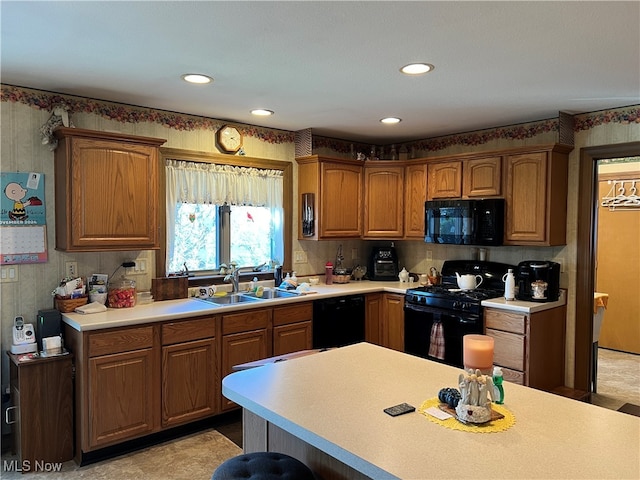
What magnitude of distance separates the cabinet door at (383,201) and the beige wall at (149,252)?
1.38 ft

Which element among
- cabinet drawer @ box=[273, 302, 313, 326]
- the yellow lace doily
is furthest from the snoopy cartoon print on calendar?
the yellow lace doily

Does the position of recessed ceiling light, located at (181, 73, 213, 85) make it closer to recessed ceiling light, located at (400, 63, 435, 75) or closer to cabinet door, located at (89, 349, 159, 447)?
recessed ceiling light, located at (400, 63, 435, 75)

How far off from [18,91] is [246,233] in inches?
81.1

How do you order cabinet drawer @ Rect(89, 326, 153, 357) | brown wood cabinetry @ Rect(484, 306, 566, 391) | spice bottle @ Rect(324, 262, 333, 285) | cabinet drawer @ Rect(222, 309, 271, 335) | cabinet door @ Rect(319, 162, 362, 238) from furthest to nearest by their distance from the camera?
spice bottle @ Rect(324, 262, 333, 285) < cabinet door @ Rect(319, 162, 362, 238) < brown wood cabinetry @ Rect(484, 306, 566, 391) < cabinet drawer @ Rect(222, 309, 271, 335) < cabinet drawer @ Rect(89, 326, 153, 357)

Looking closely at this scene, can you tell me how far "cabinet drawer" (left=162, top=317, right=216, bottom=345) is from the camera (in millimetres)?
3262

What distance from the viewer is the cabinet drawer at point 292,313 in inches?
152

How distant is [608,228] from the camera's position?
18.8ft

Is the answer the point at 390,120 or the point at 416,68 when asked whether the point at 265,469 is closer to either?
the point at 416,68

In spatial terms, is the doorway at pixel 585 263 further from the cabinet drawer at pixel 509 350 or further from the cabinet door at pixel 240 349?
the cabinet door at pixel 240 349

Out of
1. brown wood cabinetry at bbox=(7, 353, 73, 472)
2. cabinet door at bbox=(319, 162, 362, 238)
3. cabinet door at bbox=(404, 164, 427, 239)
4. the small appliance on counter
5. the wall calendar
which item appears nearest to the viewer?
brown wood cabinetry at bbox=(7, 353, 73, 472)

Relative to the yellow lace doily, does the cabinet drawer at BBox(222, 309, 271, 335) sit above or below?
below

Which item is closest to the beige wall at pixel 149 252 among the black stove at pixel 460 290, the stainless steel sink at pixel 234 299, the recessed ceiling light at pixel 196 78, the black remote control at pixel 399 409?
Result: the black stove at pixel 460 290

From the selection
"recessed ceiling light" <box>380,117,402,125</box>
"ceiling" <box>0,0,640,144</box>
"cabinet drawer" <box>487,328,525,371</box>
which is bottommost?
"cabinet drawer" <box>487,328,525,371</box>

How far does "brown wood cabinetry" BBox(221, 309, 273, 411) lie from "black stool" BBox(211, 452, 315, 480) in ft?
5.96
